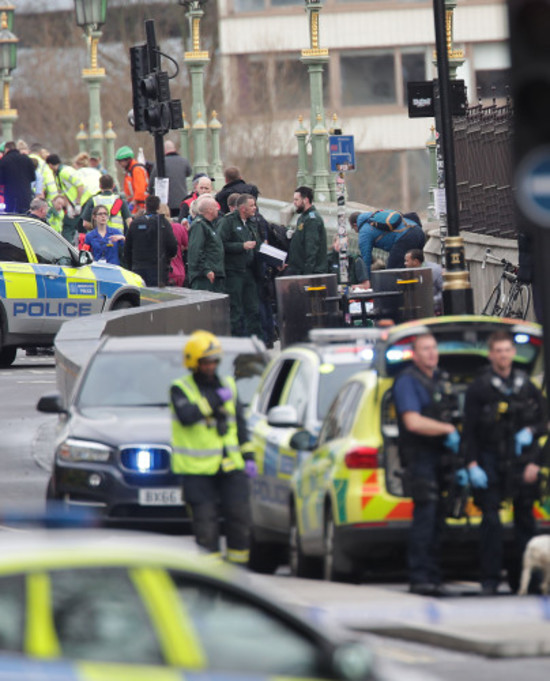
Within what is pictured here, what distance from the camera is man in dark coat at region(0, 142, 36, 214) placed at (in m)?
36.0

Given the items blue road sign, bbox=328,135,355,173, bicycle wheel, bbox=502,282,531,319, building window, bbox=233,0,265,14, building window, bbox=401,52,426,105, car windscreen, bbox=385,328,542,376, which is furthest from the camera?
building window, bbox=401,52,426,105

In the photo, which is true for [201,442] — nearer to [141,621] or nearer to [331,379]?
[331,379]

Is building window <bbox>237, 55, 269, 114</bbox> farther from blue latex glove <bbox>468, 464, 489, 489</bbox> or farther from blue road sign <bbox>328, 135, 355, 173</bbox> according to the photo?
blue latex glove <bbox>468, 464, 489, 489</bbox>

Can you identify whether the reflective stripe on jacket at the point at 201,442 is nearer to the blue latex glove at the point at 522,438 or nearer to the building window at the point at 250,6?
the blue latex glove at the point at 522,438

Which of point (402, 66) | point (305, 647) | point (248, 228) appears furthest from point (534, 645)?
point (402, 66)

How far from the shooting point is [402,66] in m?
97.1

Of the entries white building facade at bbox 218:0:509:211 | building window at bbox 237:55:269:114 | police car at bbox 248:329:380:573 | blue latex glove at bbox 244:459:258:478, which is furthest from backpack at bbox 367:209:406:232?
white building facade at bbox 218:0:509:211

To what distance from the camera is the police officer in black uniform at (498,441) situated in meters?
12.6

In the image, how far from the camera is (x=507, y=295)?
1110 inches

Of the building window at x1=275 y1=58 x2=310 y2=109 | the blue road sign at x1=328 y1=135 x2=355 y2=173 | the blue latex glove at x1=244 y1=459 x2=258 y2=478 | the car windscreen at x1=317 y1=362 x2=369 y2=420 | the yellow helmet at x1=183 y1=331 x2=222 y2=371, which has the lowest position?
the blue latex glove at x1=244 y1=459 x2=258 y2=478

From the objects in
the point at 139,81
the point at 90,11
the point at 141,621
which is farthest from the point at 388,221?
the point at 141,621

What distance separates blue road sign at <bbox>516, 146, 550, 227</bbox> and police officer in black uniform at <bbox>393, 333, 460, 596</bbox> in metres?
4.01

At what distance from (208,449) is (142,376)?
3875mm

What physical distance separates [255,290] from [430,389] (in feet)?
46.8
